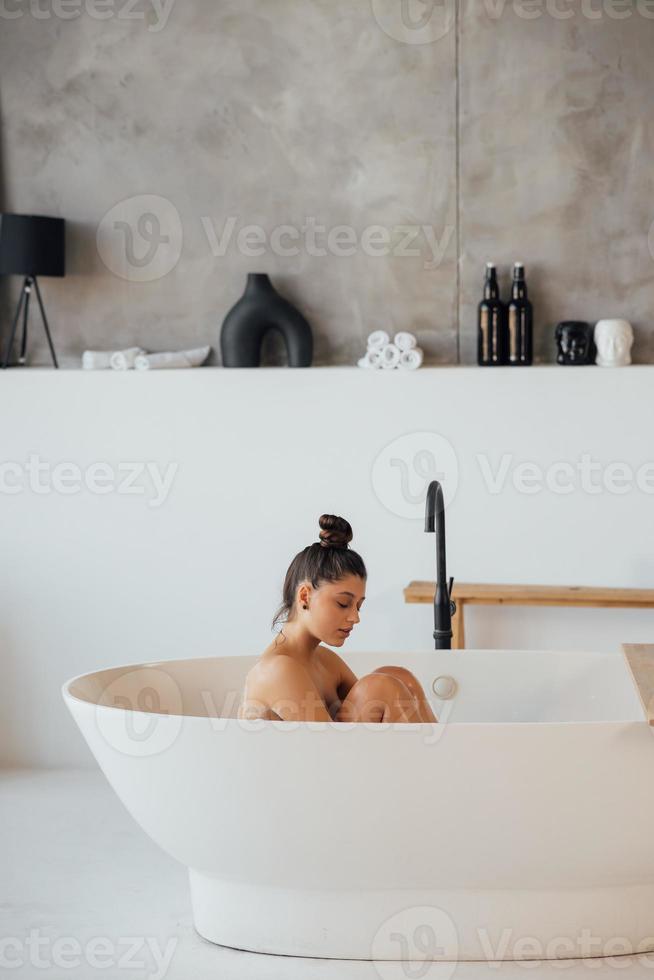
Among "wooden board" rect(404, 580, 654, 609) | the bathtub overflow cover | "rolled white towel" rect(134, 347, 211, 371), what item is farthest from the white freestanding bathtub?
"rolled white towel" rect(134, 347, 211, 371)

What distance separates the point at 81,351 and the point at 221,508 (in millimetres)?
761

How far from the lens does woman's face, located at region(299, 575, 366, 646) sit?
266cm

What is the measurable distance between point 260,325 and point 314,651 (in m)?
1.49

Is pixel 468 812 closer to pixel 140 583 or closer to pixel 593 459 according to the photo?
pixel 593 459

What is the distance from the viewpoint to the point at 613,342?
3764 millimetres

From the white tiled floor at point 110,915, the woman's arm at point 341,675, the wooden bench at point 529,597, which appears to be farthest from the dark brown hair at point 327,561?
the wooden bench at point 529,597

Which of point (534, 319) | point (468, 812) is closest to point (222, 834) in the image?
point (468, 812)

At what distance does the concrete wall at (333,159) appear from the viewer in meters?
3.84

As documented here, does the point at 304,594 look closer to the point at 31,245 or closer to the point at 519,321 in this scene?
the point at 519,321

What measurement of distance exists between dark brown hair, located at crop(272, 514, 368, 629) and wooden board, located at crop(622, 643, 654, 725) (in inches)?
24.9

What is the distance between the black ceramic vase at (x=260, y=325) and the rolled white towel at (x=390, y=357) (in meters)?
0.25

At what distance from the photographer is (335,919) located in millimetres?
2623

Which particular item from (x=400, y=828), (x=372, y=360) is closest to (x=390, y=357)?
(x=372, y=360)

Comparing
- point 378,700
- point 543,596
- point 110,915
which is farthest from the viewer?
point 543,596
